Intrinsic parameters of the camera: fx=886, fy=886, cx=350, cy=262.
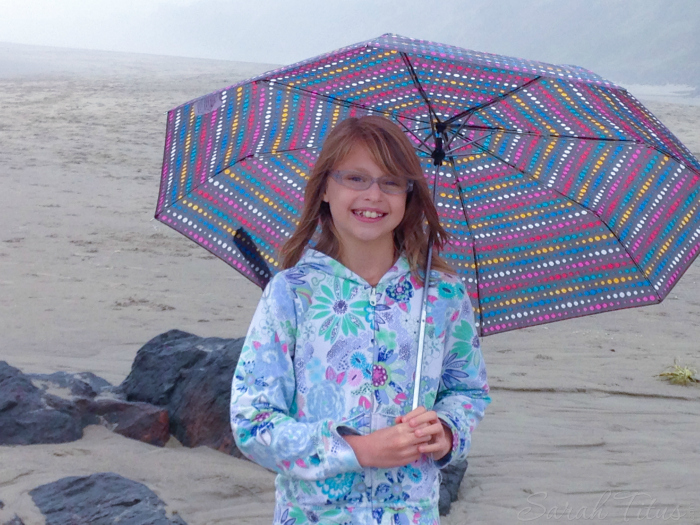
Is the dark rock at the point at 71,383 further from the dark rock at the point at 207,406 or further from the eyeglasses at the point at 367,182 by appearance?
the eyeglasses at the point at 367,182

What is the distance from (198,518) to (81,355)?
225 centimetres

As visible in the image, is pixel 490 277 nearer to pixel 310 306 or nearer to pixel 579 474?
pixel 310 306

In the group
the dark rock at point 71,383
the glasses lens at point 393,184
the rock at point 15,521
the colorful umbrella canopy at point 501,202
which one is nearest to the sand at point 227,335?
the rock at point 15,521

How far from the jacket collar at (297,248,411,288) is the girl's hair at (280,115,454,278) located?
0.04 metres

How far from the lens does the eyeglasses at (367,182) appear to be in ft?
6.49

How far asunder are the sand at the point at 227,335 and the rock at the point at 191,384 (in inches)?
3.8

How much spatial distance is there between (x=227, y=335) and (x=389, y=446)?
14.8ft

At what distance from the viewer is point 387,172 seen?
1.98 m

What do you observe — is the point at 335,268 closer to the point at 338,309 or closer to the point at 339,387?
the point at 338,309

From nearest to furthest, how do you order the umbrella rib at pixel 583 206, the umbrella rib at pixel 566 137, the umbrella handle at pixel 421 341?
the umbrella handle at pixel 421 341
the umbrella rib at pixel 566 137
the umbrella rib at pixel 583 206

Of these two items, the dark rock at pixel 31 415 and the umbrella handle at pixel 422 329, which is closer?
the umbrella handle at pixel 422 329

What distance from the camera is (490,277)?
2574 mm

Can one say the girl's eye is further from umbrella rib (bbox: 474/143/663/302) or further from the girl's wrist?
umbrella rib (bbox: 474/143/663/302)

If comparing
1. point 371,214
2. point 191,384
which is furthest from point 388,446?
point 191,384
